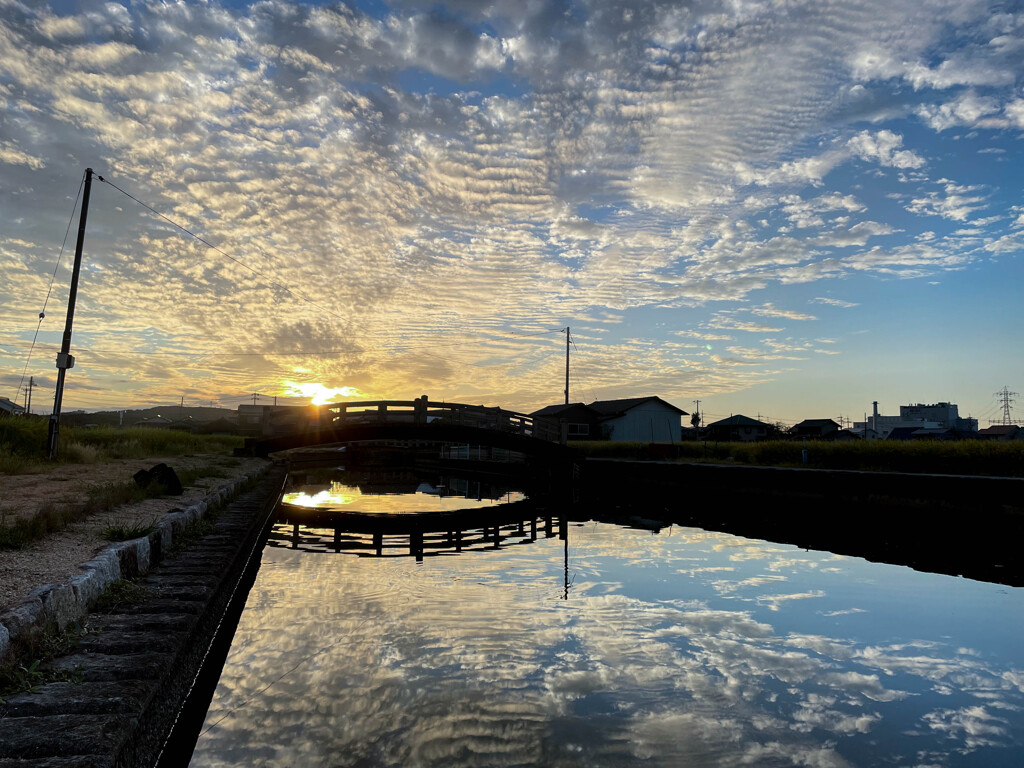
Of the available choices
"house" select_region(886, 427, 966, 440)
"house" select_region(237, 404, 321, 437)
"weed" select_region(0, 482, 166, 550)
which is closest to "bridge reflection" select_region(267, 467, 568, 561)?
"house" select_region(237, 404, 321, 437)

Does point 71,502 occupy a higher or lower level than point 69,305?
lower

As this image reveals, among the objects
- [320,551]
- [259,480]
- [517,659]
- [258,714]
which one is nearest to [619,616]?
[517,659]

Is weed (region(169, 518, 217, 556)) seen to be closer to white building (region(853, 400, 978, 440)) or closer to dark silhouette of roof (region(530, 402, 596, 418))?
dark silhouette of roof (region(530, 402, 596, 418))

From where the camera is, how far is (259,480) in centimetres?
1903

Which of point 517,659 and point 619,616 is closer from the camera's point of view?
point 517,659

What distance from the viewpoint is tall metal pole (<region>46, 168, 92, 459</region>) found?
15859mm

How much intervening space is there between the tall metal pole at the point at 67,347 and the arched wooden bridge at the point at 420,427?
960cm

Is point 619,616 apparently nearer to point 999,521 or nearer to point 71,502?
point 71,502

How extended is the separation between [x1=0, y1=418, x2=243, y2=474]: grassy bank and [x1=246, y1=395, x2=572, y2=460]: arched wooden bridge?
434 centimetres

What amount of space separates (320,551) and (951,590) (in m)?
9.94

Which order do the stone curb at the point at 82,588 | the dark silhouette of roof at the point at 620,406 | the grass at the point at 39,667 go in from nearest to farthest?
the grass at the point at 39,667, the stone curb at the point at 82,588, the dark silhouette of roof at the point at 620,406

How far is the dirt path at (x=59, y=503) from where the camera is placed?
478 cm

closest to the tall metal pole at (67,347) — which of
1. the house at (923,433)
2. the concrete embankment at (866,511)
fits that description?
the concrete embankment at (866,511)

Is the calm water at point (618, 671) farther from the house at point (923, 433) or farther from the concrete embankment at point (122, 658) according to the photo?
the house at point (923, 433)
